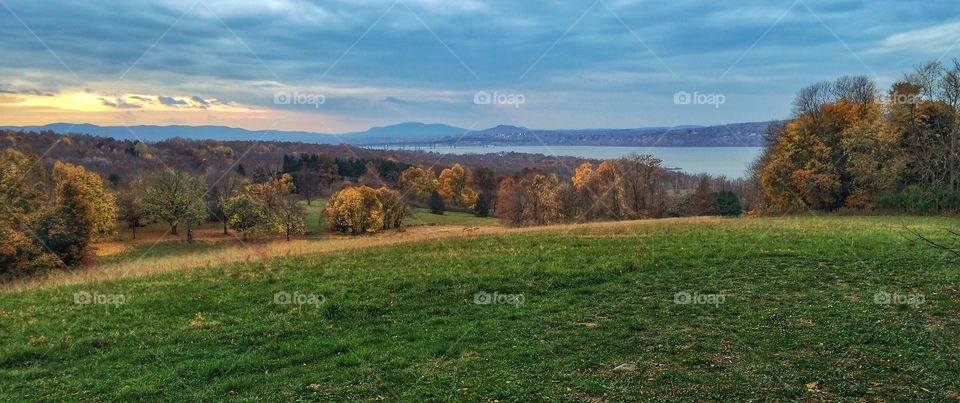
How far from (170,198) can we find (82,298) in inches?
2057

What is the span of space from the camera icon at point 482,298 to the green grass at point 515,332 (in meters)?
0.30

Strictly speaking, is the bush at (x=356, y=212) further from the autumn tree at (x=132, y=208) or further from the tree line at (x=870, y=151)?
the tree line at (x=870, y=151)

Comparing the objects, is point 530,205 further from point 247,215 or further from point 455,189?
point 247,215

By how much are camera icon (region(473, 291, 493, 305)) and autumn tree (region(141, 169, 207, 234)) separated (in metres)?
58.1

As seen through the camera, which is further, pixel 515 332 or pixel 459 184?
pixel 459 184

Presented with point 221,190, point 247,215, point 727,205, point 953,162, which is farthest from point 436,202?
point 953,162

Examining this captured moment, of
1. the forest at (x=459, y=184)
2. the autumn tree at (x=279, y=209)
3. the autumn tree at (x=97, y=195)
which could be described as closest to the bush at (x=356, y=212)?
the forest at (x=459, y=184)

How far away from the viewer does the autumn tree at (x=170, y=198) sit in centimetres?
5916

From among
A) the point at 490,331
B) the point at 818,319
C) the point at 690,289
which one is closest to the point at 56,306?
the point at 490,331

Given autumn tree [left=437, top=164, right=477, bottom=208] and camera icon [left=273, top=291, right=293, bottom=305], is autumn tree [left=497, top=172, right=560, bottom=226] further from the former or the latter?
camera icon [left=273, top=291, right=293, bottom=305]

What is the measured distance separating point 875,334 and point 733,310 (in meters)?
2.52

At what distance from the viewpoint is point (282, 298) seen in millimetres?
13281

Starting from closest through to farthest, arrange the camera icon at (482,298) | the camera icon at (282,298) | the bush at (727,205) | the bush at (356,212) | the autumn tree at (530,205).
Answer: the camera icon at (482,298) → the camera icon at (282,298) → the autumn tree at (530,205) → the bush at (356,212) → the bush at (727,205)

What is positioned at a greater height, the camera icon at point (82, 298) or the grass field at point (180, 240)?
the camera icon at point (82, 298)
